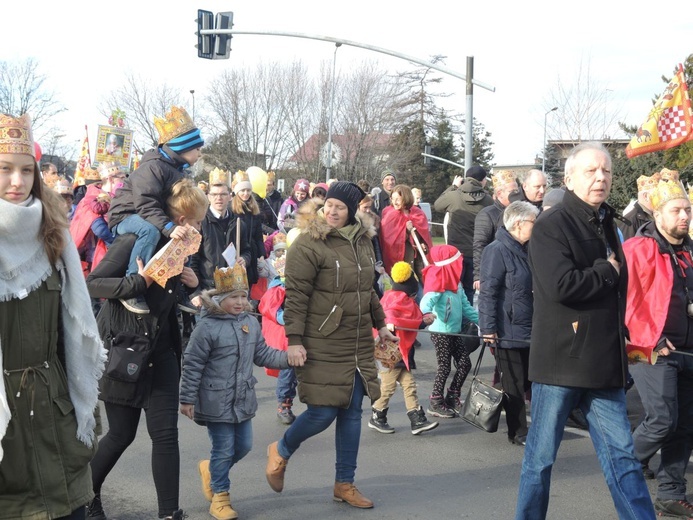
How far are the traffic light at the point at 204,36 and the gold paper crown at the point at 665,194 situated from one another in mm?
14163

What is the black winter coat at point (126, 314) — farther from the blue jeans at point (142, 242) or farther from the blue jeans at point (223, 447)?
the blue jeans at point (223, 447)

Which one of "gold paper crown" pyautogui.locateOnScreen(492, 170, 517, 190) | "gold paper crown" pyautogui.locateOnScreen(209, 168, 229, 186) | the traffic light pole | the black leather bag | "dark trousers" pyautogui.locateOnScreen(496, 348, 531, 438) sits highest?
the traffic light pole

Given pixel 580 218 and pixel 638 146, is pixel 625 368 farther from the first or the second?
pixel 638 146

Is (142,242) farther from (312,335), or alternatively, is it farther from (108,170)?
(108,170)

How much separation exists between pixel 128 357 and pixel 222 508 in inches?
47.9

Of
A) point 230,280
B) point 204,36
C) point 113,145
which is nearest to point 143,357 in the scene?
point 230,280

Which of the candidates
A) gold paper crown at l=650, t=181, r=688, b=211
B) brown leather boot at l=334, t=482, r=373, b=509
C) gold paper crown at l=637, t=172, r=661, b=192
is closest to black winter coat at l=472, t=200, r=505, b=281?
gold paper crown at l=637, t=172, r=661, b=192

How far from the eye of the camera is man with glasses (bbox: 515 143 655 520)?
414cm

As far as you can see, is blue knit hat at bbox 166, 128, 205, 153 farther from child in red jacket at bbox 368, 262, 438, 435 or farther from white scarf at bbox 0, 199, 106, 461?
child in red jacket at bbox 368, 262, 438, 435

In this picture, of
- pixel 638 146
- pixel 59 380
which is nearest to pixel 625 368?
pixel 59 380

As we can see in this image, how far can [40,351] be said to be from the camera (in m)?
3.02

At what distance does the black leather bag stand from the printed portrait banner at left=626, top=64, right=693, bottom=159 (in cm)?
701

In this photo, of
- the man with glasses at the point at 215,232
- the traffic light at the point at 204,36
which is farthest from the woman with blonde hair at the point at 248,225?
the traffic light at the point at 204,36

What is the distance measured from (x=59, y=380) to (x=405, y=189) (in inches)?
297
